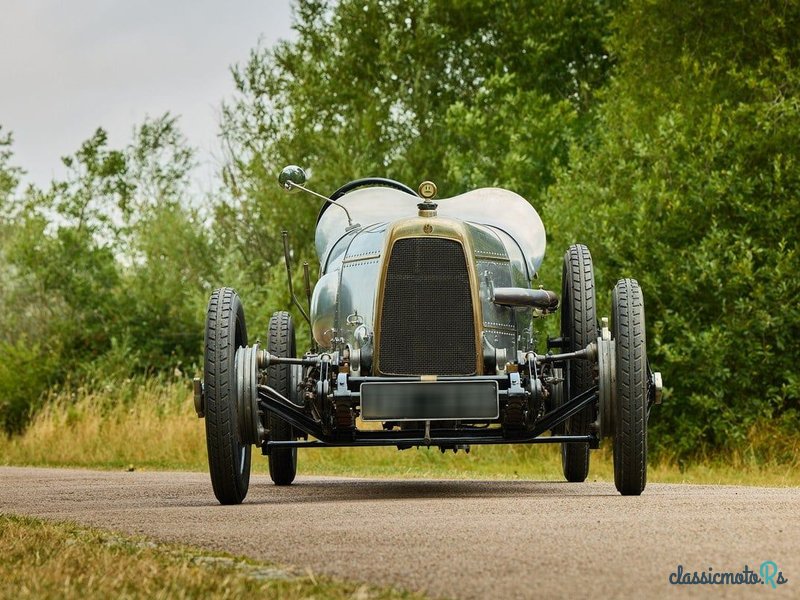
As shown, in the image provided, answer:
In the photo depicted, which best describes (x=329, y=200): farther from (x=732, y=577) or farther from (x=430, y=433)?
(x=732, y=577)

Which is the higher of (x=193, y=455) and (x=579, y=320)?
(x=579, y=320)

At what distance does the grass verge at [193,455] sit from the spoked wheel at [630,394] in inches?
181

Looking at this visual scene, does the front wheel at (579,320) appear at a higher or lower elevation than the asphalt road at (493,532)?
higher

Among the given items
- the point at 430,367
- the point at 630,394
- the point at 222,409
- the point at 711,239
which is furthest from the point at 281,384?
the point at 711,239

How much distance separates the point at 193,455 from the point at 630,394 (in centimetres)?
1153

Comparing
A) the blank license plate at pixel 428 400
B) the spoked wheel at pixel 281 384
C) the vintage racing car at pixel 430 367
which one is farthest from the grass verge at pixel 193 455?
the blank license plate at pixel 428 400

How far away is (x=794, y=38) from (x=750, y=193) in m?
4.42

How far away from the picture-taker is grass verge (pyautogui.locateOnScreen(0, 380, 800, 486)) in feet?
49.2

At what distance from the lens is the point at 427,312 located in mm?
8633

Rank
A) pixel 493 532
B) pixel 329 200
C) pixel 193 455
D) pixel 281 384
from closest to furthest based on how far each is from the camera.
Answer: pixel 493 532 → pixel 329 200 → pixel 281 384 → pixel 193 455

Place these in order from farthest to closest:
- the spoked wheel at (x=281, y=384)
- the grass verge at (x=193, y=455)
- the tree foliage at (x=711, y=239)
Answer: the tree foliage at (x=711, y=239) → the grass verge at (x=193, y=455) → the spoked wheel at (x=281, y=384)

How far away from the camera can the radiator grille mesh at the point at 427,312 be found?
8.59 m

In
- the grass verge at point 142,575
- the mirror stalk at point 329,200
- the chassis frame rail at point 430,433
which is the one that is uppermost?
the mirror stalk at point 329,200

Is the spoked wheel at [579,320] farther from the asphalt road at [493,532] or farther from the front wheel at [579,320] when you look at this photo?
the asphalt road at [493,532]
